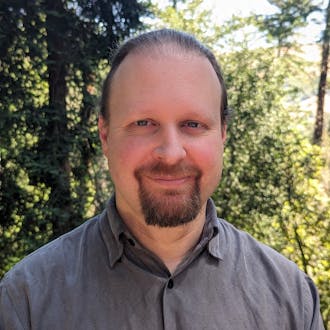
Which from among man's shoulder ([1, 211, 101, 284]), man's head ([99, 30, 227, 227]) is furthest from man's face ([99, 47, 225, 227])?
man's shoulder ([1, 211, 101, 284])

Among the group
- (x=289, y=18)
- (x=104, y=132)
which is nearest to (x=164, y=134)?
(x=104, y=132)

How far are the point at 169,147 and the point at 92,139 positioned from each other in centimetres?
435

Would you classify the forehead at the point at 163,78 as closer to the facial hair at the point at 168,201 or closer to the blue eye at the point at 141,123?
the blue eye at the point at 141,123

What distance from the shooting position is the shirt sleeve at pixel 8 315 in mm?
1303

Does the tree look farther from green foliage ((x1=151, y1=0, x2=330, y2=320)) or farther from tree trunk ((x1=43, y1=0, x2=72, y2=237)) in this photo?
green foliage ((x1=151, y1=0, x2=330, y2=320))

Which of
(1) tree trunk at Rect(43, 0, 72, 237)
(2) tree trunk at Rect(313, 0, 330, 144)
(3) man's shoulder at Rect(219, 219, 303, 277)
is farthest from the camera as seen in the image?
(2) tree trunk at Rect(313, 0, 330, 144)

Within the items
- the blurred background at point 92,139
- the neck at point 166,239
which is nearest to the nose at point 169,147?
the neck at point 166,239

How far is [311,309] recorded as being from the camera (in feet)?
4.86

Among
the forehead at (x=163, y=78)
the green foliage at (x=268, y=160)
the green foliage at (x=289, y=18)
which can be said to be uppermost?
the green foliage at (x=289, y=18)

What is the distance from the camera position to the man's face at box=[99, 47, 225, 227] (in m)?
1.36

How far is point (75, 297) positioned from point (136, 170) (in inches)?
18.9

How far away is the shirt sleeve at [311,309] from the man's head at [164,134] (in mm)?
527

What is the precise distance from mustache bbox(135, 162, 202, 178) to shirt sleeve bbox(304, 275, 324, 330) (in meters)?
0.65

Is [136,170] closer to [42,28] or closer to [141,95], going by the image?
[141,95]
